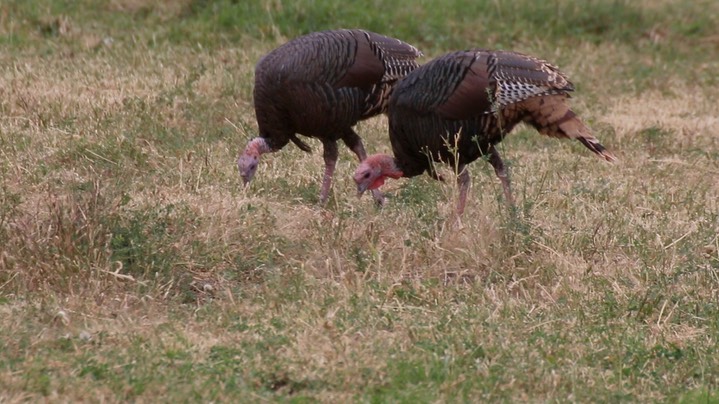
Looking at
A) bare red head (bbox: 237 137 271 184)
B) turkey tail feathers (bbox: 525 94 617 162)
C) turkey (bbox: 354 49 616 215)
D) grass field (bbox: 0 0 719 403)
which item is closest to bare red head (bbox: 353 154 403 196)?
turkey (bbox: 354 49 616 215)

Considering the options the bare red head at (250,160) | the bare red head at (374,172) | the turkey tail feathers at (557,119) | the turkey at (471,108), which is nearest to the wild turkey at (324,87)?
the bare red head at (250,160)

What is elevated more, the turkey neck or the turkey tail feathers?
the turkey tail feathers

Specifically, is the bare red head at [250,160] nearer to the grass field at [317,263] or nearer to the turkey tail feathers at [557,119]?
the grass field at [317,263]

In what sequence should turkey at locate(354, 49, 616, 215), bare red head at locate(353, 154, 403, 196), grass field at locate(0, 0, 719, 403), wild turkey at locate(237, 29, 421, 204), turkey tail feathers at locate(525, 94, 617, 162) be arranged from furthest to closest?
wild turkey at locate(237, 29, 421, 204) → bare red head at locate(353, 154, 403, 196) → turkey tail feathers at locate(525, 94, 617, 162) → turkey at locate(354, 49, 616, 215) → grass field at locate(0, 0, 719, 403)

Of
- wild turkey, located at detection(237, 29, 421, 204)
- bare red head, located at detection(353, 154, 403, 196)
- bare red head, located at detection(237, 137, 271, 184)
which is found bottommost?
bare red head, located at detection(237, 137, 271, 184)

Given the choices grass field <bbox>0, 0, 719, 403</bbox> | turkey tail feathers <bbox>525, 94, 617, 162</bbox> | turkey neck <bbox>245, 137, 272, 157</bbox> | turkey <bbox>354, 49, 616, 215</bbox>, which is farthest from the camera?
turkey neck <bbox>245, 137, 272, 157</bbox>

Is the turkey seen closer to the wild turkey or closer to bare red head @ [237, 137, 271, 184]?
the wild turkey

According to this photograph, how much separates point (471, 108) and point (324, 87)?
0.99 metres

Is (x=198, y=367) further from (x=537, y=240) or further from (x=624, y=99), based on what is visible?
(x=624, y=99)

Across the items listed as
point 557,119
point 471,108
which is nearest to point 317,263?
point 471,108

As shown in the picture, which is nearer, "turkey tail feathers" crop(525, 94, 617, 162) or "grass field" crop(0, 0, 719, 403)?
"grass field" crop(0, 0, 719, 403)

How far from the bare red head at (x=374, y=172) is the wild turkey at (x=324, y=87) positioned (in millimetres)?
157

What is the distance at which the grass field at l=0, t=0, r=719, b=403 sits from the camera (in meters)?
4.80

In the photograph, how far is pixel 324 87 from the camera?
23.9 ft
